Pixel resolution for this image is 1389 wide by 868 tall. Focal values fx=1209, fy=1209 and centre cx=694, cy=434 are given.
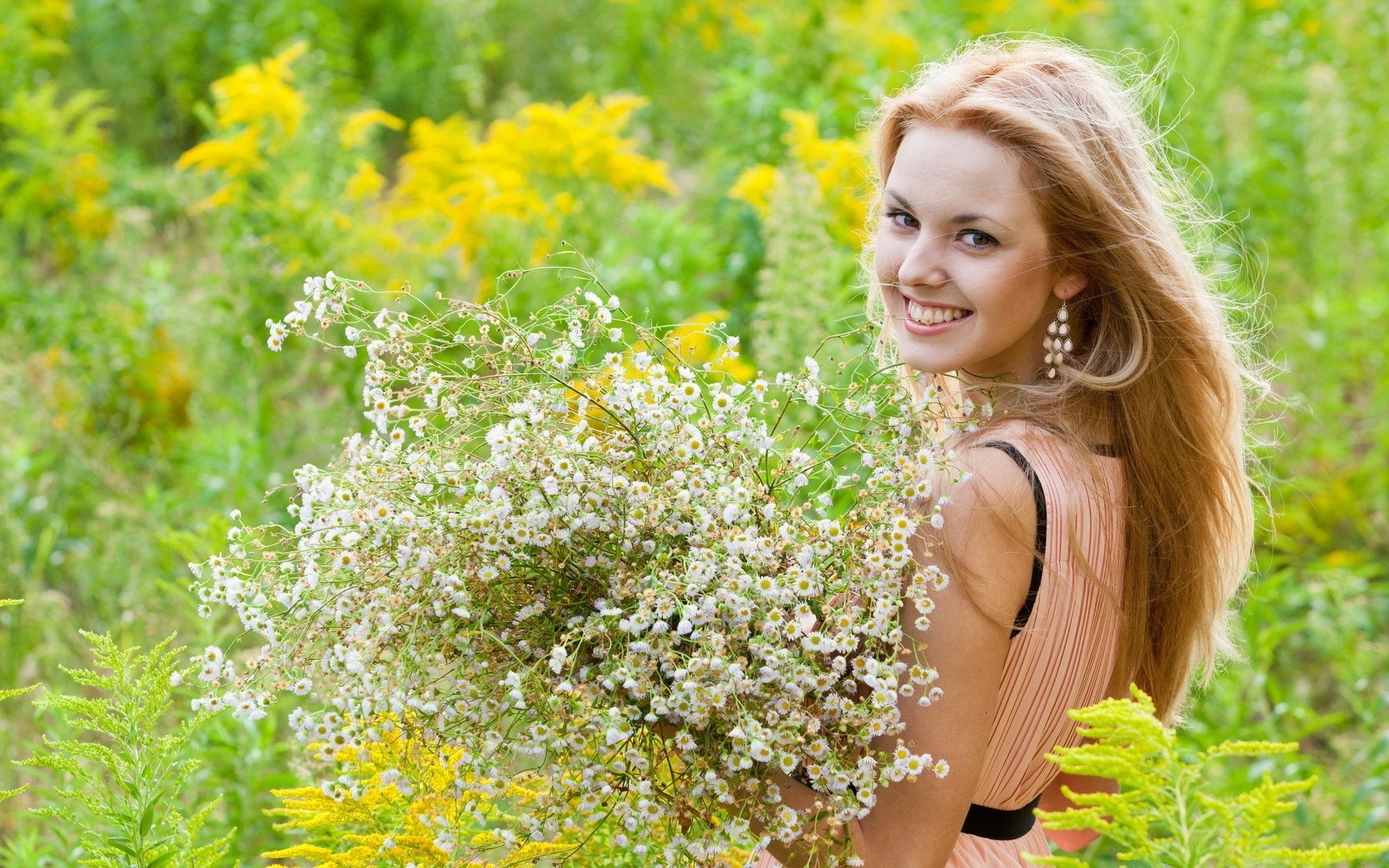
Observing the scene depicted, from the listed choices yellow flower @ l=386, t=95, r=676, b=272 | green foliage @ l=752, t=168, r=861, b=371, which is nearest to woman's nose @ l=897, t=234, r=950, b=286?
green foliage @ l=752, t=168, r=861, b=371

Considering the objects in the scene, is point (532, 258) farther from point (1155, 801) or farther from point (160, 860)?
point (1155, 801)

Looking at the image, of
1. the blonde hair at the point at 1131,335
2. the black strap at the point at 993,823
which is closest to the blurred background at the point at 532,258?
the blonde hair at the point at 1131,335

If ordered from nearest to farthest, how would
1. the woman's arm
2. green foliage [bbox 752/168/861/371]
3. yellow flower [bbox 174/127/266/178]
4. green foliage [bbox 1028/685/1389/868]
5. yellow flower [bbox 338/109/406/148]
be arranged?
green foliage [bbox 1028/685/1389/868] → the woman's arm → green foliage [bbox 752/168/861/371] → yellow flower [bbox 174/127/266/178] → yellow flower [bbox 338/109/406/148]

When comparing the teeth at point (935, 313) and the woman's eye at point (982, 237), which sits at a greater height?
the woman's eye at point (982, 237)

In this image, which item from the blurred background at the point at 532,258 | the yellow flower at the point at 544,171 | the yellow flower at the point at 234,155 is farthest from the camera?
the yellow flower at the point at 544,171

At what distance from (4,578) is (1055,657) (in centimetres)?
253

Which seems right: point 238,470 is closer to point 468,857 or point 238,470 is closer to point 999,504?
point 468,857

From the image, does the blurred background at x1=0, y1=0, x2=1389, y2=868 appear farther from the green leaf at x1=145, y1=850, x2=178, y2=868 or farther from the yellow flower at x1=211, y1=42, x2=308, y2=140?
the green leaf at x1=145, y1=850, x2=178, y2=868

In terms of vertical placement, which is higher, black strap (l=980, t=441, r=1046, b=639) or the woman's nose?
the woman's nose

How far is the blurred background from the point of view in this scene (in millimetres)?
2711

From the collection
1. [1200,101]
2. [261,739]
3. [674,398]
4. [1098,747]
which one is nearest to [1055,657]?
[1098,747]

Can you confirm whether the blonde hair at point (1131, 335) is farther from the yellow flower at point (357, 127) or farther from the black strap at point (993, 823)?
the yellow flower at point (357, 127)

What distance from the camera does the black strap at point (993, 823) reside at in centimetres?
141

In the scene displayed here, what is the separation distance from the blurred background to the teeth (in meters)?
0.81
